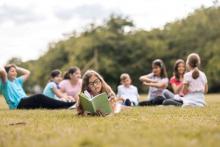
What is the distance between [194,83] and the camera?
11.3 meters

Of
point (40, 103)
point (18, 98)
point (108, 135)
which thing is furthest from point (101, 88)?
point (18, 98)

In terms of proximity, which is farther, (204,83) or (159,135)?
(204,83)

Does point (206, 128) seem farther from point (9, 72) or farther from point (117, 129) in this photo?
point (9, 72)

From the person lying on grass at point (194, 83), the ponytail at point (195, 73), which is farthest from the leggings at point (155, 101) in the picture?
the ponytail at point (195, 73)

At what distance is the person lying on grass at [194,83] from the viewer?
1092cm

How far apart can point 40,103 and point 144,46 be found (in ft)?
149

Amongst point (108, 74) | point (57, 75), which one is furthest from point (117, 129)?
point (108, 74)

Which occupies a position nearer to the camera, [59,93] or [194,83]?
[194,83]

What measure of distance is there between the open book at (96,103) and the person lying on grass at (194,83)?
3089mm

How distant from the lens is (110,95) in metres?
9.01

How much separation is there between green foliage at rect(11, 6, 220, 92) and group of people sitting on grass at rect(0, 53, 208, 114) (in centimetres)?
3883

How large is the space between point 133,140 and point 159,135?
21.5 inches

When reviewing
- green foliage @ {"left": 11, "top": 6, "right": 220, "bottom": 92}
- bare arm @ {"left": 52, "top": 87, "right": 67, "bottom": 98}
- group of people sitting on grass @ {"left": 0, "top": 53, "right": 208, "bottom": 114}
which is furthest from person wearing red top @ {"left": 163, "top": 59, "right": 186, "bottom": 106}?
green foliage @ {"left": 11, "top": 6, "right": 220, "bottom": 92}

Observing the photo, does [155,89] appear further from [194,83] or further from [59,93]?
[194,83]
